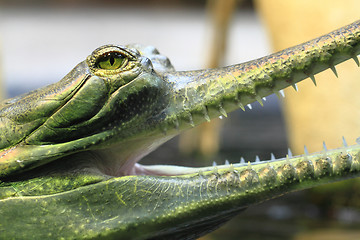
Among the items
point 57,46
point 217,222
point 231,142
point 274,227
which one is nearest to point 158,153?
point 231,142

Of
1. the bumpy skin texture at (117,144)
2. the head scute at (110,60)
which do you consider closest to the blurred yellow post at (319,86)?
the bumpy skin texture at (117,144)

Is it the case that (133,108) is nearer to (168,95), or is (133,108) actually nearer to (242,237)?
(168,95)

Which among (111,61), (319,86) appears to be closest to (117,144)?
(111,61)

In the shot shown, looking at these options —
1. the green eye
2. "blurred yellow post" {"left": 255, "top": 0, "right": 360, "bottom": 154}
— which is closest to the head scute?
the green eye

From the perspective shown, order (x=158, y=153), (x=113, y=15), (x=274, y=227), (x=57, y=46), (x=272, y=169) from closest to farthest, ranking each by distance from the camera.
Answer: (x=272, y=169) → (x=274, y=227) → (x=158, y=153) → (x=57, y=46) → (x=113, y=15)

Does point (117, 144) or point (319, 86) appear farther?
point (319, 86)

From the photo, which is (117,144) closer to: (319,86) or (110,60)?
(110,60)

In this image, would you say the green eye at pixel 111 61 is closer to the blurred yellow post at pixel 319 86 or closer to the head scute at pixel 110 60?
the head scute at pixel 110 60
